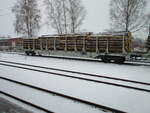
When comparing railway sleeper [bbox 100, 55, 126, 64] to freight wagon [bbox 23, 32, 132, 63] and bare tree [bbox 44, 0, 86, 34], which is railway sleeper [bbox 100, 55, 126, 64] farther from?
bare tree [bbox 44, 0, 86, 34]

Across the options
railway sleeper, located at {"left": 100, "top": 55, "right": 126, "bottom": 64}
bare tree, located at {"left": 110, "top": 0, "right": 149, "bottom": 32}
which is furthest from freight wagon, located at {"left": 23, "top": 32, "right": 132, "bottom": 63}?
bare tree, located at {"left": 110, "top": 0, "right": 149, "bottom": 32}

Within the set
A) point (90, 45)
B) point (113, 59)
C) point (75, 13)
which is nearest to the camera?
point (113, 59)

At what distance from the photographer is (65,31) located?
3369 centimetres

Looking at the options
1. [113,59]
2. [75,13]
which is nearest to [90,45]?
[113,59]

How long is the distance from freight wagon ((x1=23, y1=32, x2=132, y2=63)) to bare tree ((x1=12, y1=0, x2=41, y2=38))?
44.1 ft

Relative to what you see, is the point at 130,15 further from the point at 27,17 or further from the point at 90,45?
the point at 27,17

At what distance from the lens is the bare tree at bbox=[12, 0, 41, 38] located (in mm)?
38688

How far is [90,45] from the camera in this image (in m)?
20.0

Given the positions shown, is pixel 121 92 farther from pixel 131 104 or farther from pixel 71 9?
pixel 71 9

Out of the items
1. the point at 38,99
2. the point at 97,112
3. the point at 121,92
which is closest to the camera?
the point at 97,112

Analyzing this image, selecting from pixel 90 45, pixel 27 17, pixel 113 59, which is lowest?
pixel 113 59

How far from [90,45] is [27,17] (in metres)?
23.4

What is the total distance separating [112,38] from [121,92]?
11160 millimetres

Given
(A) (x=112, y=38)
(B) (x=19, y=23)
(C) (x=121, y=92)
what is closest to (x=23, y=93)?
(C) (x=121, y=92)
